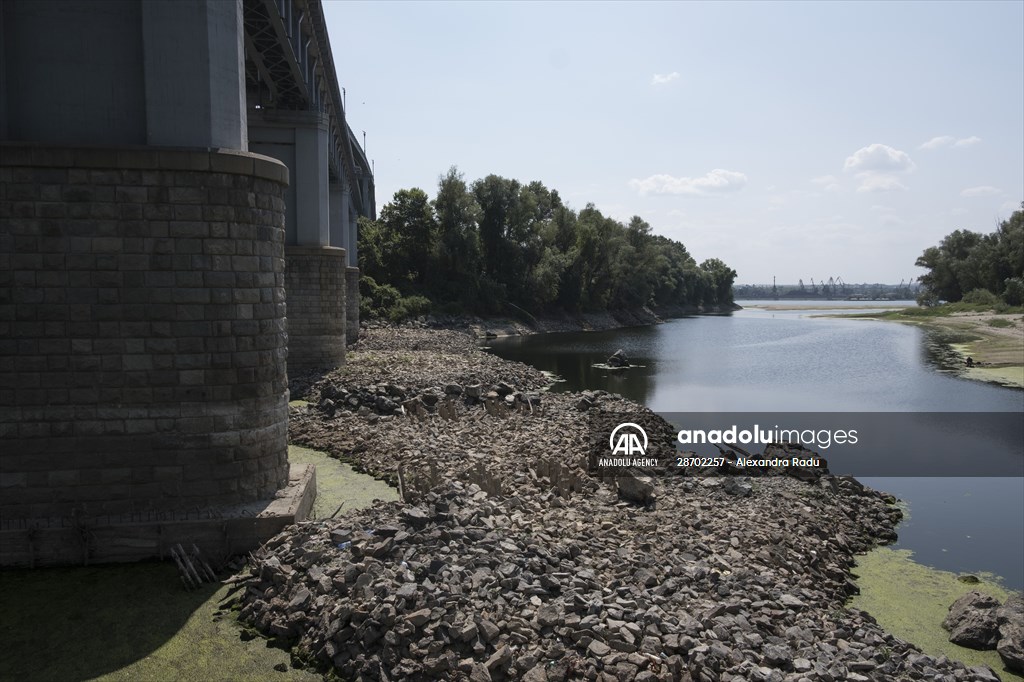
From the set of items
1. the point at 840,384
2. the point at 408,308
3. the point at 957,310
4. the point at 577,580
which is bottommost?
the point at 840,384

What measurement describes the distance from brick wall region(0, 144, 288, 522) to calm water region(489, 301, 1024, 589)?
12.1 m

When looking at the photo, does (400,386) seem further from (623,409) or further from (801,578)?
(801,578)

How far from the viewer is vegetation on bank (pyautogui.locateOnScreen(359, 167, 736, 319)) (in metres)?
65.5

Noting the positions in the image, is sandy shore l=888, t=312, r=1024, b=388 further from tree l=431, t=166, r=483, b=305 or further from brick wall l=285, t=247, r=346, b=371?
tree l=431, t=166, r=483, b=305

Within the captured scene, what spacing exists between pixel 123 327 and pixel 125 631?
4.14 meters

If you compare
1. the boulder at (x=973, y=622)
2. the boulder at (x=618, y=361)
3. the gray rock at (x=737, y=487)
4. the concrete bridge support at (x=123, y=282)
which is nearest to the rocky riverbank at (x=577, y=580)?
the gray rock at (x=737, y=487)

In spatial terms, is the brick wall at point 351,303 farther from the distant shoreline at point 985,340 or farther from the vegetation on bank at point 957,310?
the vegetation on bank at point 957,310

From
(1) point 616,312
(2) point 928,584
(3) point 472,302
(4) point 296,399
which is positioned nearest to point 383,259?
(3) point 472,302

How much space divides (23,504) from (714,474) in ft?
42.6

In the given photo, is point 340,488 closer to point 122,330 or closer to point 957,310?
point 122,330

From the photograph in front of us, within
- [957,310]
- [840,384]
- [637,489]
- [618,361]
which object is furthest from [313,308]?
[957,310]

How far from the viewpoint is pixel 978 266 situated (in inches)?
3460

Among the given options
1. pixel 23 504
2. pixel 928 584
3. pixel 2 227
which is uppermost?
pixel 2 227

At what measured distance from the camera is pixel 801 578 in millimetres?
10164
